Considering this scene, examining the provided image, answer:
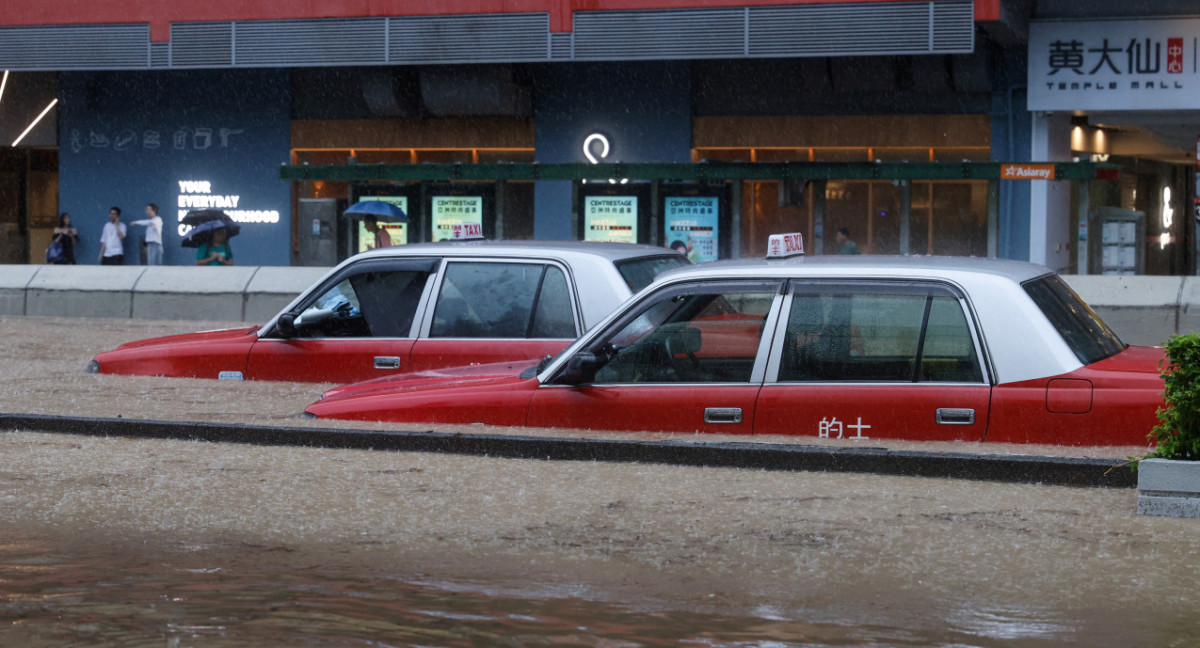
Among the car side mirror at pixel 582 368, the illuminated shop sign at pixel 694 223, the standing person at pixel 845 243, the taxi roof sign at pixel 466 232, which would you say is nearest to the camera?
the car side mirror at pixel 582 368

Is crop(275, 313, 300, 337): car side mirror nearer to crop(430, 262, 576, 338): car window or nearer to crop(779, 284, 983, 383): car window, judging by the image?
crop(430, 262, 576, 338): car window

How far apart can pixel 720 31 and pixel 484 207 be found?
609 centimetres

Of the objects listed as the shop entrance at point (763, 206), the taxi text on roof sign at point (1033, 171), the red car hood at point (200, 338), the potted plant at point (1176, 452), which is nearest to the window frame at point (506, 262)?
the red car hood at point (200, 338)

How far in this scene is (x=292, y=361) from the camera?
972cm

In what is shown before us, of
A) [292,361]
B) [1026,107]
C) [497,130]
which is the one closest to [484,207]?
[497,130]

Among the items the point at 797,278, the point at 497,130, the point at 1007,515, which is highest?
the point at 497,130

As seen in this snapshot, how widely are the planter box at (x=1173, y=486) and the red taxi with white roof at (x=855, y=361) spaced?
1.28 feet

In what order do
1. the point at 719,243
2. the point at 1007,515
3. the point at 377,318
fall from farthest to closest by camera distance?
the point at 719,243 < the point at 377,318 < the point at 1007,515

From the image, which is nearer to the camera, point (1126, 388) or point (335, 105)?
point (1126, 388)

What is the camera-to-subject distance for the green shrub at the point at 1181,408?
19.6ft

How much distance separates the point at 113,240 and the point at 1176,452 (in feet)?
85.0

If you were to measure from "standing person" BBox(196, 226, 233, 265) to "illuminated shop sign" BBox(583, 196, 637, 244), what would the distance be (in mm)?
6206

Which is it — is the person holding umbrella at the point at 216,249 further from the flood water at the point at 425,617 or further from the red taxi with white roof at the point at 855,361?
the flood water at the point at 425,617

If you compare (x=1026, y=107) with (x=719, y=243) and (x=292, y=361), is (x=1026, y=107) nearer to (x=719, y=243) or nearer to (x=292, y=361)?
(x=719, y=243)
